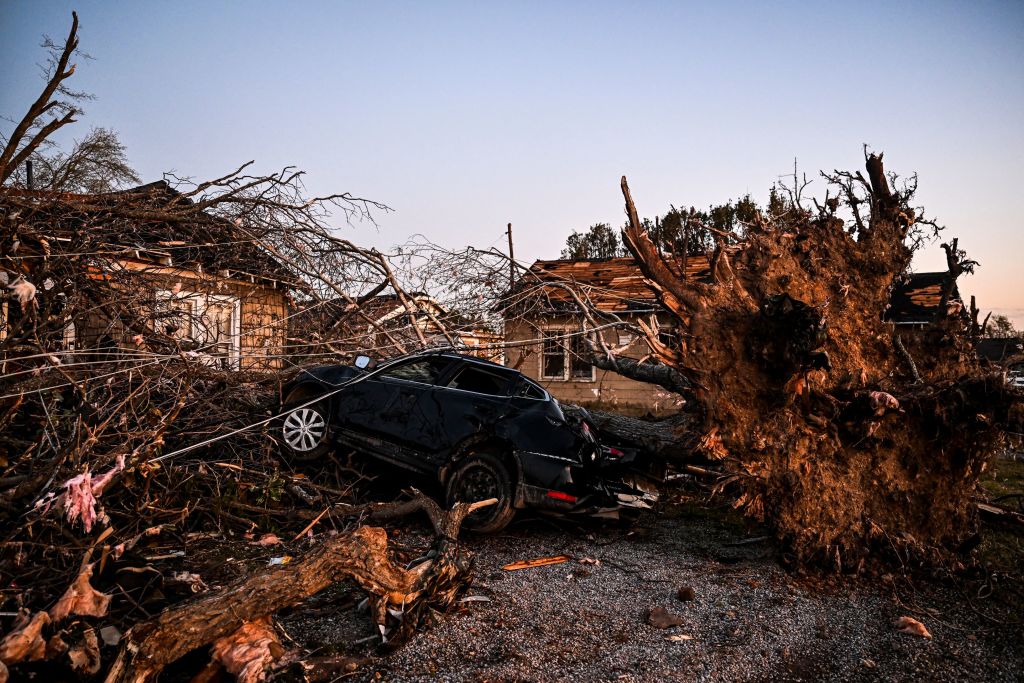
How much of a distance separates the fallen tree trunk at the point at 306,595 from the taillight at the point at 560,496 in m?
1.35

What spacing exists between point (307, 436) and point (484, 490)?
2322 mm

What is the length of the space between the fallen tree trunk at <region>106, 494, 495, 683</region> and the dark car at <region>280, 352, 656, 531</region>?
1.34 metres

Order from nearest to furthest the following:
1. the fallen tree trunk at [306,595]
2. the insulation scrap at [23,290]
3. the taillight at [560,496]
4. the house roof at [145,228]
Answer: the fallen tree trunk at [306,595] < the insulation scrap at [23,290] < the house roof at [145,228] < the taillight at [560,496]

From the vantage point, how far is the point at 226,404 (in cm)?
716

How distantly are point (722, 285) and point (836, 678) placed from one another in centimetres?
341

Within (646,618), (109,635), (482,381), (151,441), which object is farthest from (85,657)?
(482,381)

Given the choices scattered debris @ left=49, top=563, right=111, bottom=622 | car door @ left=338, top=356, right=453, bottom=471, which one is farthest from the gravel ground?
car door @ left=338, top=356, right=453, bottom=471

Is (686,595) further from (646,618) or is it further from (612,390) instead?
(612,390)

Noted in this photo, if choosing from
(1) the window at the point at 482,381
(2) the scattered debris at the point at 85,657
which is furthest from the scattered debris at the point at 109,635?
(1) the window at the point at 482,381

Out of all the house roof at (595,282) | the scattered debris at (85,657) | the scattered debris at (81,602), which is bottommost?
the scattered debris at (85,657)

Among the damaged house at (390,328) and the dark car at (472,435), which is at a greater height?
the damaged house at (390,328)

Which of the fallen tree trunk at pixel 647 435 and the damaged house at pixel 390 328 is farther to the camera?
the fallen tree trunk at pixel 647 435

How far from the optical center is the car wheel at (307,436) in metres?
7.26

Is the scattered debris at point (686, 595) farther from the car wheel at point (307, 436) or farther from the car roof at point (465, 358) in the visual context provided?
the car wheel at point (307, 436)
